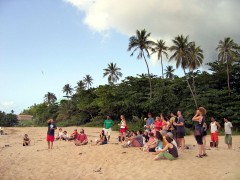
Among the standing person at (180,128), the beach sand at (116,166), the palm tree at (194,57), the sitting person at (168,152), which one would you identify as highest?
the palm tree at (194,57)

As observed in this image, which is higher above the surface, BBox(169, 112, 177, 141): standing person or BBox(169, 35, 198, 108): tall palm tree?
BBox(169, 35, 198, 108): tall palm tree

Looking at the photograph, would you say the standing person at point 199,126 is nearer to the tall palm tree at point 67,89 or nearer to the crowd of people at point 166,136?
the crowd of people at point 166,136

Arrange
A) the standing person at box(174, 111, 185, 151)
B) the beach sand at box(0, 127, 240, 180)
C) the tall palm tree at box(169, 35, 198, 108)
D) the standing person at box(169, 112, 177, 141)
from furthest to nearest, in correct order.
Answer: the tall palm tree at box(169, 35, 198, 108) < the standing person at box(169, 112, 177, 141) < the standing person at box(174, 111, 185, 151) < the beach sand at box(0, 127, 240, 180)

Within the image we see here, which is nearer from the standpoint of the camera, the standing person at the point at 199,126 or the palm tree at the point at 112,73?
the standing person at the point at 199,126

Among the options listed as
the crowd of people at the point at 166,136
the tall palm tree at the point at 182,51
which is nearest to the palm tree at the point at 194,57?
the tall palm tree at the point at 182,51

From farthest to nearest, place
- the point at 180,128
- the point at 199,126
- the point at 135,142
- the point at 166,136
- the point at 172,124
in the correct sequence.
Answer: the point at 135,142, the point at 172,124, the point at 180,128, the point at 166,136, the point at 199,126

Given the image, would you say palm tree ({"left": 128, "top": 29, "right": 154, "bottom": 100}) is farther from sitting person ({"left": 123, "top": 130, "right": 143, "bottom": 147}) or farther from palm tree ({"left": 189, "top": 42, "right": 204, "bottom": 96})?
sitting person ({"left": 123, "top": 130, "right": 143, "bottom": 147})

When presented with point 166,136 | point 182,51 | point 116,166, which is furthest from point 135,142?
point 182,51

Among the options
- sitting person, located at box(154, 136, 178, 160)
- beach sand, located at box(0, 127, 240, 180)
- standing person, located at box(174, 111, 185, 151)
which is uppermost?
standing person, located at box(174, 111, 185, 151)

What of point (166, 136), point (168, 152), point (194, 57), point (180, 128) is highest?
point (194, 57)

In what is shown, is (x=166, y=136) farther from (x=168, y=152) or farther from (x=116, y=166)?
(x=116, y=166)

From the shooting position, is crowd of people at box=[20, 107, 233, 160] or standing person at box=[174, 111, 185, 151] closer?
crowd of people at box=[20, 107, 233, 160]

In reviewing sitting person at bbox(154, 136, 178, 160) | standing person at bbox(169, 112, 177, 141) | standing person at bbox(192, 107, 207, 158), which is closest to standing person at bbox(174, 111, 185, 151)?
standing person at bbox(169, 112, 177, 141)

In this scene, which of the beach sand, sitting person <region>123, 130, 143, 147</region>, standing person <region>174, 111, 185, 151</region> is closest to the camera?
the beach sand
